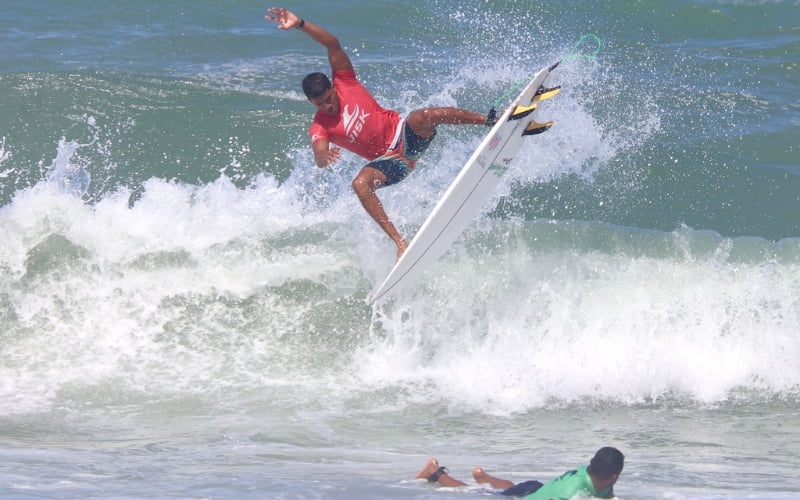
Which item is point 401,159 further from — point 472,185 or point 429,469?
point 429,469

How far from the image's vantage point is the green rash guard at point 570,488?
18.0 feet

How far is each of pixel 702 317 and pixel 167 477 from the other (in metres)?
5.49

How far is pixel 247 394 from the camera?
339 inches

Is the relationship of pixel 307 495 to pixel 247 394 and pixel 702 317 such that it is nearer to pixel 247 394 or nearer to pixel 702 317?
pixel 247 394

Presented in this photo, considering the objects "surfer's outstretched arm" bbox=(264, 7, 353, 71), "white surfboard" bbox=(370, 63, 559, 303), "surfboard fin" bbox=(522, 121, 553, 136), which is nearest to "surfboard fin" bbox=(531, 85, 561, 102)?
"white surfboard" bbox=(370, 63, 559, 303)

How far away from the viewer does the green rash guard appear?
5.49 metres

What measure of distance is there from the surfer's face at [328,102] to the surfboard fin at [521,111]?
1338 mm

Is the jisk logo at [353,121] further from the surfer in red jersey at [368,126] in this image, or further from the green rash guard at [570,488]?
the green rash guard at [570,488]

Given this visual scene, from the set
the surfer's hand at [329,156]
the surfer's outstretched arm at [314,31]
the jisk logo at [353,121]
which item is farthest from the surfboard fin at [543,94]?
the surfer's hand at [329,156]

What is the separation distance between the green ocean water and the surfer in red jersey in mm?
1745

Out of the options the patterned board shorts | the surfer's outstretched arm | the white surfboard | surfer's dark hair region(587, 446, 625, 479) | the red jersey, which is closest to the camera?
surfer's dark hair region(587, 446, 625, 479)

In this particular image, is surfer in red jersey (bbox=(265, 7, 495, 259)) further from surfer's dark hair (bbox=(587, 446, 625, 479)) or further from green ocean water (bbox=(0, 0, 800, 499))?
surfer's dark hair (bbox=(587, 446, 625, 479))

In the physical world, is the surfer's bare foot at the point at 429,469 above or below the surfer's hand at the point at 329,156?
below

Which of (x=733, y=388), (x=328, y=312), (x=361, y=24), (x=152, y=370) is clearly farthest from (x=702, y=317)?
(x=361, y=24)
